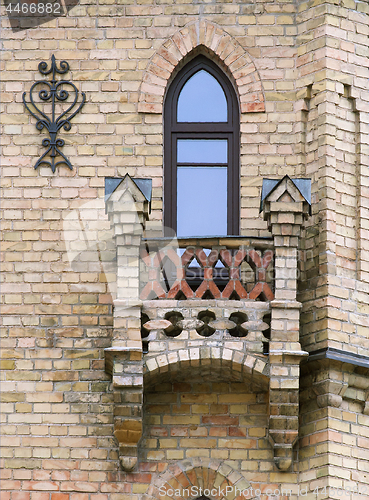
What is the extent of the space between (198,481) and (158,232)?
2.59 m

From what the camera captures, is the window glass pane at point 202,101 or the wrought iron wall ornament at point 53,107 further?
the window glass pane at point 202,101

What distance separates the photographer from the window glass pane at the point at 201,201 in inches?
553

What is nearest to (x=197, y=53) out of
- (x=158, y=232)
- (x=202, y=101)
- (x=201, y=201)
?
(x=202, y=101)

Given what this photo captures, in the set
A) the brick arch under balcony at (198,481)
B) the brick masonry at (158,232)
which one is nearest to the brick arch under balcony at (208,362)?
the brick masonry at (158,232)

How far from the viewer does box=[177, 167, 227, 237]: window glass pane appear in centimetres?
1404

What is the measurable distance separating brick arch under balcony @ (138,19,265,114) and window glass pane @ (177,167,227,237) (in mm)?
733

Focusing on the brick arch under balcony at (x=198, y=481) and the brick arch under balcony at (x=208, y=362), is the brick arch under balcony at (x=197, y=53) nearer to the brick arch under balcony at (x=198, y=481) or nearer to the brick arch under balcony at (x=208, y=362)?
the brick arch under balcony at (x=208, y=362)

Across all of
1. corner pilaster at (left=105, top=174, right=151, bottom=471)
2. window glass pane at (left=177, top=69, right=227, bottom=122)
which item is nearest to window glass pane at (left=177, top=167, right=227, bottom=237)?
window glass pane at (left=177, top=69, right=227, bottom=122)

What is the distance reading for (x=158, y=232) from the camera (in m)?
13.8

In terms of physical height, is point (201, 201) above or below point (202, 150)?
below

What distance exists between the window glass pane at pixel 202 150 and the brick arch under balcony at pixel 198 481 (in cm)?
324

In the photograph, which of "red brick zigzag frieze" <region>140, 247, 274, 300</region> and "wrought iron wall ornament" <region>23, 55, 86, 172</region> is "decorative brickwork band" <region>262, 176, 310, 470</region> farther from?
"wrought iron wall ornament" <region>23, 55, 86, 172</region>

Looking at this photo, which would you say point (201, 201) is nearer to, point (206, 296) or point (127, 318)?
point (206, 296)

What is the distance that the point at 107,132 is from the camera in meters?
14.1
